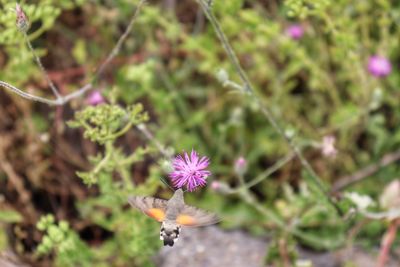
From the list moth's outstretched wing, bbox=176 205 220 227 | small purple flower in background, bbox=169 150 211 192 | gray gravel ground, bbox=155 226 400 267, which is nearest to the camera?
moth's outstretched wing, bbox=176 205 220 227

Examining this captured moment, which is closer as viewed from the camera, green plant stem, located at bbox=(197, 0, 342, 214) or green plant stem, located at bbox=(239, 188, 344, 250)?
green plant stem, located at bbox=(197, 0, 342, 214)

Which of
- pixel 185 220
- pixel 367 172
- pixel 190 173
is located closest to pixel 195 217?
pixel 185 220

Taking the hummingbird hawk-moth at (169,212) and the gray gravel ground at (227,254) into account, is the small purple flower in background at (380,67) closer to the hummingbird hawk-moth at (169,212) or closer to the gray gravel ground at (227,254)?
the gray gravel ground at (227,254)

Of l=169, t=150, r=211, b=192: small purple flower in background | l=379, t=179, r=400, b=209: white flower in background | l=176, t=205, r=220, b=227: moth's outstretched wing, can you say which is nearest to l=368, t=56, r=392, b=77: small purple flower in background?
l=379, t=179, r=400, b=209: white flower in background

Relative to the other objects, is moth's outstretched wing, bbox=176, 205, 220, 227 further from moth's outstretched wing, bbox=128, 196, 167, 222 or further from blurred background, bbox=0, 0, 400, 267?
blurred background, bbox=0, 0, 400, 267

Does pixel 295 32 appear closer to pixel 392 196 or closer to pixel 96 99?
pixel 392 196

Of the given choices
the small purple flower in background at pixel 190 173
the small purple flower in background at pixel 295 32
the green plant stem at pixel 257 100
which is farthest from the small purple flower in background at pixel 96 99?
the small purple flower in background at pixel 295 32
